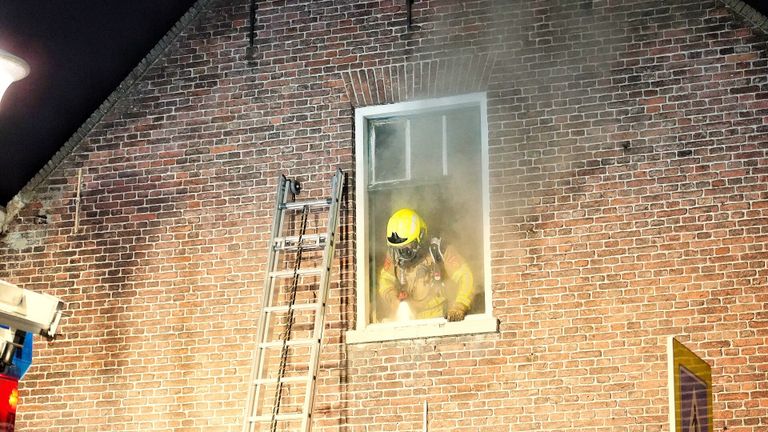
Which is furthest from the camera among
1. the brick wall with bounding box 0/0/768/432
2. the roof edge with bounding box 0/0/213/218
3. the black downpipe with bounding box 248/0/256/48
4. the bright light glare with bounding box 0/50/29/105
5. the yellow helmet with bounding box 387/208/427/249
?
the roof edge with bounding box 0/0/213/218

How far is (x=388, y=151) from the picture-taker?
9.27 meters

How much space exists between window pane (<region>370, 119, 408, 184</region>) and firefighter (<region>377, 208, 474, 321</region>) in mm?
425

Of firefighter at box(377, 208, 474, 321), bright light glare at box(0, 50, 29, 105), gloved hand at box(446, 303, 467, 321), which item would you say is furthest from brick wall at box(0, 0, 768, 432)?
bright light glare at box(0, 50, 29, 105)

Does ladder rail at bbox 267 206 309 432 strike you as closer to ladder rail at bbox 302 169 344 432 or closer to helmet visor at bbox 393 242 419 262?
ladder rail at bbox 302 169 344 432

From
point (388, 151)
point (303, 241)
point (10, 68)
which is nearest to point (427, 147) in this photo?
point (388, 151)

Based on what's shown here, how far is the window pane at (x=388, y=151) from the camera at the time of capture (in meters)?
9.21

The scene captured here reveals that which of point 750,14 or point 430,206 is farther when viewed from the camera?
point 430,206

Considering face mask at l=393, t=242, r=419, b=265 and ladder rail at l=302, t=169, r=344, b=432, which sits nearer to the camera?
ladder rail at l=302, t=169, r=344, b=432

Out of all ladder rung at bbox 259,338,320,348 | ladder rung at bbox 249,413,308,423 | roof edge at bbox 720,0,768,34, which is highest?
roof edge at bbox 720,0,768,34

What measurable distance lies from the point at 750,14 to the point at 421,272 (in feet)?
9.82

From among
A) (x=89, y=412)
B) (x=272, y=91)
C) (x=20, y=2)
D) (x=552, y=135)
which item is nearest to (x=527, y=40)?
(x=552, y=135)

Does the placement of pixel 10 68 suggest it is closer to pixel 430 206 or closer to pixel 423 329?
pixel 423 329

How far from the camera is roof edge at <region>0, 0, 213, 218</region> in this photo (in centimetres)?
984

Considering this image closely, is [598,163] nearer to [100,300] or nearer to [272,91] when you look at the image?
[272,91]
